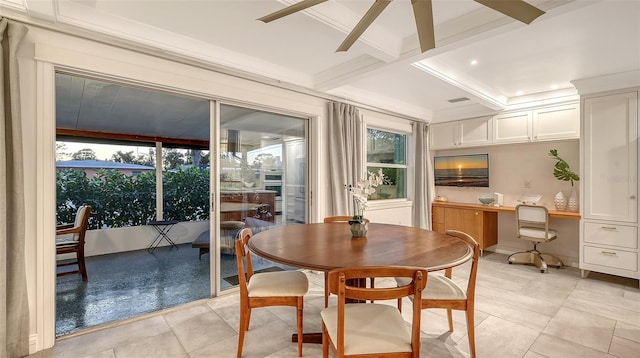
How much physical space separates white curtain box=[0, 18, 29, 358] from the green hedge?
150 inches

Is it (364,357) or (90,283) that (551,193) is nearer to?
(364,357)

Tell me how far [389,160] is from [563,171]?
2.47m

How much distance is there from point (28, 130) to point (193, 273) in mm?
2514

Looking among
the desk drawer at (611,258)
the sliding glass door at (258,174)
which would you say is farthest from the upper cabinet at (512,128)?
the sliding glass door at (258,174)

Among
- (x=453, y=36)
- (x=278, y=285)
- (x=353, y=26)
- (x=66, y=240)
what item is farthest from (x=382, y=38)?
(x=66, y=240)

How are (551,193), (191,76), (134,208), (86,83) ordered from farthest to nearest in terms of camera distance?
(134,208) < (551,193) < (86,83) < (191,76)

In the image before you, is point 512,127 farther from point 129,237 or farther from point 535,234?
point 129,237

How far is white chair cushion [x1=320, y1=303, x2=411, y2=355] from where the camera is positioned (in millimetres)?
1404

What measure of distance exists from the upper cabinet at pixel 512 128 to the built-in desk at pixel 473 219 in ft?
3.62

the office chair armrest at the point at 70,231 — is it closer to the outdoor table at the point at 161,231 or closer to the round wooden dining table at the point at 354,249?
the outdoor table at the point at 161,231

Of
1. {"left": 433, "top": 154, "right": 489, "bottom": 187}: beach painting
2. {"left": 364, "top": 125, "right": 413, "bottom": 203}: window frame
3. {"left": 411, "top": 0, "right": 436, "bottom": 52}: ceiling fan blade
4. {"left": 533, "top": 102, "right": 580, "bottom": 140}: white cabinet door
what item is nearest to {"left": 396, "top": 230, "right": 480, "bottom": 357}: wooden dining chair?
{"left": 411, "top": 0, "right": 436, "bottom": 52}: ceiling fan blade

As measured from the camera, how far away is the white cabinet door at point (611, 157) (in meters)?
3.36

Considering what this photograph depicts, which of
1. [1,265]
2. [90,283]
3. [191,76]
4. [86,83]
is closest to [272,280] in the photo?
[1,265]

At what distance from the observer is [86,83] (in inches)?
129
